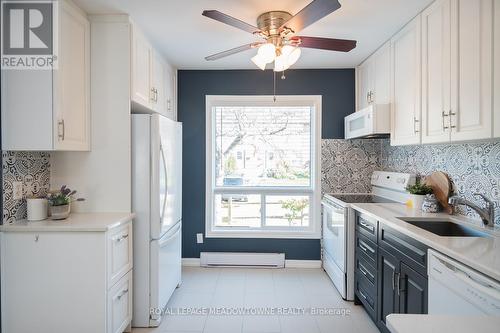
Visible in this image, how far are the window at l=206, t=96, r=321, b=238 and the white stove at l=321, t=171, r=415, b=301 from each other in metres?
0.42

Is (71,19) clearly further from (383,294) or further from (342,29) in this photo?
(383,294)

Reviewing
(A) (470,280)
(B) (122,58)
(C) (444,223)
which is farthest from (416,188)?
(B) (122,58)

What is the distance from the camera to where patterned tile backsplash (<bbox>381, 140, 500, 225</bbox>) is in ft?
6.54

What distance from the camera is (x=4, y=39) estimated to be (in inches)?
80.0

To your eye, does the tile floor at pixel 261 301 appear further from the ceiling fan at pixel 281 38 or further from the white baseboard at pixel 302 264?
the ceiling fan at pixel 281 38

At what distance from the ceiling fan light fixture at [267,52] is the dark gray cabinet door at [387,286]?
1.61 m

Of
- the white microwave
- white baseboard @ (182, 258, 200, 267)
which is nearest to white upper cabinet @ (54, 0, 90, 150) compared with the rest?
white baseboard @ (182, 258, 200, 267)

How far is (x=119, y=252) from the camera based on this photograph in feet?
7.18

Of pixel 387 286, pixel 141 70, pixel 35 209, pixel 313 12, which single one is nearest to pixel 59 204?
pixel 35 209

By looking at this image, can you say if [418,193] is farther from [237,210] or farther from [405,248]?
[237,210]

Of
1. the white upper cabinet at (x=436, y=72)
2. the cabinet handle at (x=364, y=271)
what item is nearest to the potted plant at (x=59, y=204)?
the cabinet handle at (x=364, y=271)

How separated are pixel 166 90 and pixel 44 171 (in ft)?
4.95

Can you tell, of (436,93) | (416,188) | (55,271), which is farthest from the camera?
(416,188)

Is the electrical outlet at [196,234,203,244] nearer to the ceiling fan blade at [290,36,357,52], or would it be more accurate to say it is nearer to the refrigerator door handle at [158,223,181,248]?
the refrigerator door handle at [158,223,181,248]
